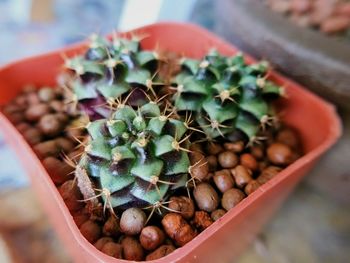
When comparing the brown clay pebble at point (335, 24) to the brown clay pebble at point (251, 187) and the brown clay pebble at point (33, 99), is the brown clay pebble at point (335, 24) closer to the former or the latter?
the brown clay pebble at point (251, 187)

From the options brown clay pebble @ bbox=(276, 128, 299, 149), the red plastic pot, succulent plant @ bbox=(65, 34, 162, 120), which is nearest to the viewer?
the red plastic pot

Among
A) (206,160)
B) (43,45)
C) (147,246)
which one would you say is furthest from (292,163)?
(43,45)

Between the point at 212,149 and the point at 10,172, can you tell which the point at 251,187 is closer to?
the point at 212,149

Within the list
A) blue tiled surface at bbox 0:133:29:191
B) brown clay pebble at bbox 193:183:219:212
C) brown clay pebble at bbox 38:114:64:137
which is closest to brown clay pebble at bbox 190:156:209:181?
brown clay pebble at bbox 193:183:219:212

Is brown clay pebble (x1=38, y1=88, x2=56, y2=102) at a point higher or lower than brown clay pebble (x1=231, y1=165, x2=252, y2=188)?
higher

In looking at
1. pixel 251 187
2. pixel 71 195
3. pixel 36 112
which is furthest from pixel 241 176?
pixel 36 112

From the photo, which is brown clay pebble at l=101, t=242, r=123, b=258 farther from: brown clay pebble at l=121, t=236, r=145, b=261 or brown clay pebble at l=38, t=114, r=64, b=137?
brown clay pebble at l=38, t=114, r=64, b=137

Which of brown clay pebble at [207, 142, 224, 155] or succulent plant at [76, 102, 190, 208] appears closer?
succulent plant at [76, 102, 190, 208]
